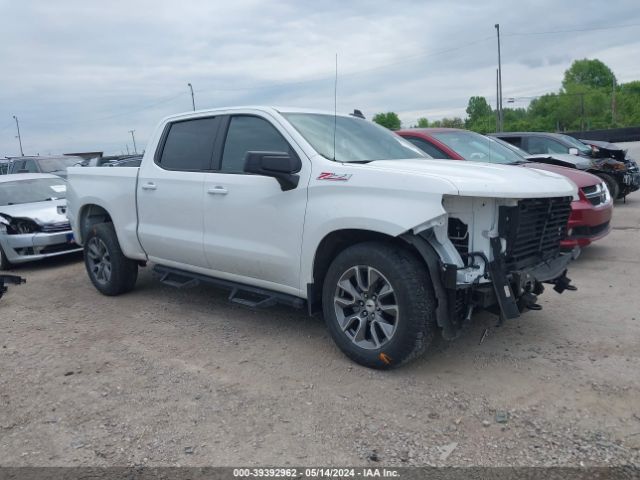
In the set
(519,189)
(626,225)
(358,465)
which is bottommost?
(358,465)

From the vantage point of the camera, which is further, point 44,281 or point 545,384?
point 44,281

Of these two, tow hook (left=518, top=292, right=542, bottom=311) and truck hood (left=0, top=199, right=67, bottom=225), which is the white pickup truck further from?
truck hood (left=0, top=199, right=67, bottom=225)

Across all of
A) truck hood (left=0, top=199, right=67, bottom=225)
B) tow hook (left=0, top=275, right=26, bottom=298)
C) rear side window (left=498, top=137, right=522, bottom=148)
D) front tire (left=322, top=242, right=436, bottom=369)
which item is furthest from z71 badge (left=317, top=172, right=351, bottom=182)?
rear side window (left=498, top=137, right=522, bottom=148)

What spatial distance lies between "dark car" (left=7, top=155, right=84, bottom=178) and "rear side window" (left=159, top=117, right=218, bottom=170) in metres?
11.1

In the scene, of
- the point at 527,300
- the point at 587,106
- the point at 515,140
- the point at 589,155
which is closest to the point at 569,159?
the point at 515,140

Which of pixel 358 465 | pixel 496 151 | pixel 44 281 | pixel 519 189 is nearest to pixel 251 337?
pixel 358 465

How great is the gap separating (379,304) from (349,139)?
156cm

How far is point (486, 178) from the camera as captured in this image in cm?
374

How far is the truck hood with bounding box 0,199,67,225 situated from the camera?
8508 millimetres

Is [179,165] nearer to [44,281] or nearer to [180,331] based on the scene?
[180,331]

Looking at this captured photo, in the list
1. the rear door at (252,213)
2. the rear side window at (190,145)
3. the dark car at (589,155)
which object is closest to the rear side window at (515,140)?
the dark car at (589,155)

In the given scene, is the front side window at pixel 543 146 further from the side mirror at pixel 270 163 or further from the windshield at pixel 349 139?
the side mirror at pixel 270 163

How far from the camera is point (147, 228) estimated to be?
18.6 feet

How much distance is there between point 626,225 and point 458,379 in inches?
275
